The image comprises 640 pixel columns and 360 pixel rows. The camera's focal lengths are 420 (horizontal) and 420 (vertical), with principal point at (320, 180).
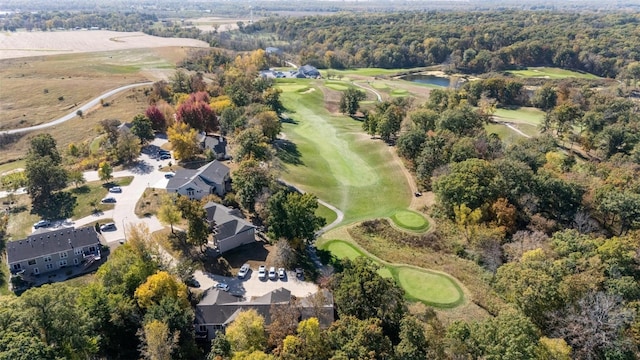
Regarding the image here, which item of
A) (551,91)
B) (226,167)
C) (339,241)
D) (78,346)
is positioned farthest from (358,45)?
(78,346)

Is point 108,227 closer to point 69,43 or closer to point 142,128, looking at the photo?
point 142,128

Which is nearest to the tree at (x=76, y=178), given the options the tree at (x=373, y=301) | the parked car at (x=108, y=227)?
the parked car at (x=108, y=227)

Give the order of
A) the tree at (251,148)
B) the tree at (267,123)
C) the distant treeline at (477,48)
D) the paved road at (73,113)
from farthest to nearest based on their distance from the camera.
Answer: the distant treeline at (477,48) < the paved road at (73,113) < the tree at (267,123) < the tree at (251,148)

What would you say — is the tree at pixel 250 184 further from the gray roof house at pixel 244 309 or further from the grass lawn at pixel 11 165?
the grass lawn at pixel 11 165

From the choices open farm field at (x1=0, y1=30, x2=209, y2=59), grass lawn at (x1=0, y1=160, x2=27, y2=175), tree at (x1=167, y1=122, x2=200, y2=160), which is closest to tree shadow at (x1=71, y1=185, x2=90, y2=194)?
tree at (x1=167, y1=122, x2=200, y2=160)

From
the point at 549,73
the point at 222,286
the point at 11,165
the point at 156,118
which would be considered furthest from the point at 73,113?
the point at 549,73

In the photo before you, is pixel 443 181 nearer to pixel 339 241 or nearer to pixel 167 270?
pixel 339 241
